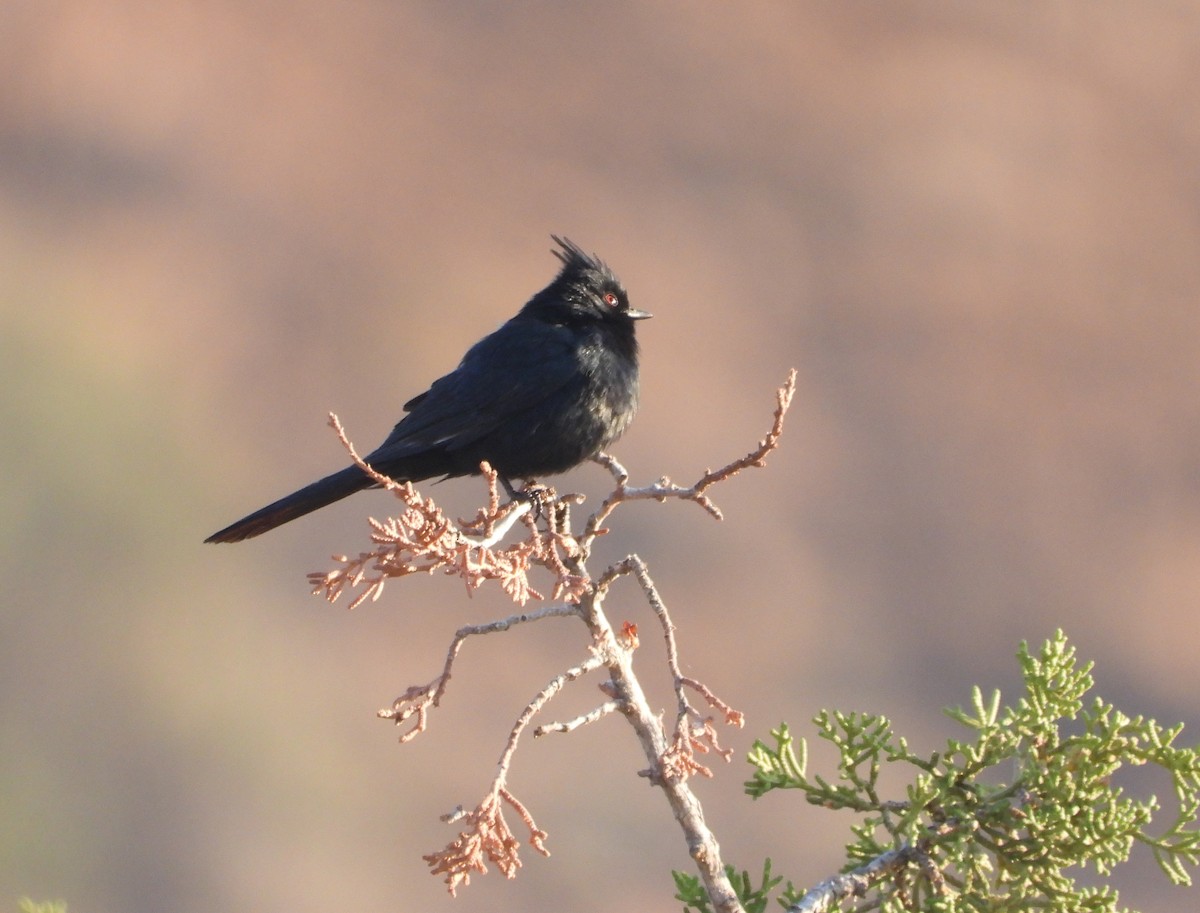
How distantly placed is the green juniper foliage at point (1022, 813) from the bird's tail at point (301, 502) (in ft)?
6.68

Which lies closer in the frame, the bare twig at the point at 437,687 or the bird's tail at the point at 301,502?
the bare twig at the point at 437,687

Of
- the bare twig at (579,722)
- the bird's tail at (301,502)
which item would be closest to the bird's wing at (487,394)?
the bird's tail at (301,502)

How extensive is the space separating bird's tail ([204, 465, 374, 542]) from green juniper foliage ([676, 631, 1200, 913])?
2.04 m

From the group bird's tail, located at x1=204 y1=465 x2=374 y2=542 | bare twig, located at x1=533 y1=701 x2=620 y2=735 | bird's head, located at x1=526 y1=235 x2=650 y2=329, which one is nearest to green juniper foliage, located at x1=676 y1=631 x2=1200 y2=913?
bare twig, located at x1=533 y1=701 x2=620 y2=735

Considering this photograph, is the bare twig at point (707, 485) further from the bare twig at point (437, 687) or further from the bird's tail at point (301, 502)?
the bird's tail at point (301, 502)

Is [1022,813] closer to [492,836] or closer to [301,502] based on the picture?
[492,836]

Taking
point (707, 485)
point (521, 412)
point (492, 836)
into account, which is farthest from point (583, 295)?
point (492, 836)

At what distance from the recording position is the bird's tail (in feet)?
12.8

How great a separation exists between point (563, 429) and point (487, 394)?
0.99ft

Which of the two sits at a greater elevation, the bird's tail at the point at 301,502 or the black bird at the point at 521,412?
the black bird at the point at 521,412

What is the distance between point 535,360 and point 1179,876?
9.46ft

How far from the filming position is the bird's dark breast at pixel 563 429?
14.7 ft

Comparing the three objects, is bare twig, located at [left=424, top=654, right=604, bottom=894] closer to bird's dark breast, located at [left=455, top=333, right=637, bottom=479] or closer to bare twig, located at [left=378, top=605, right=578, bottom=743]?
bare twig, located at [left=378, top=605, right=578, bottom=743]

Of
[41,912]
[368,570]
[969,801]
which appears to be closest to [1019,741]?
[969,801]
